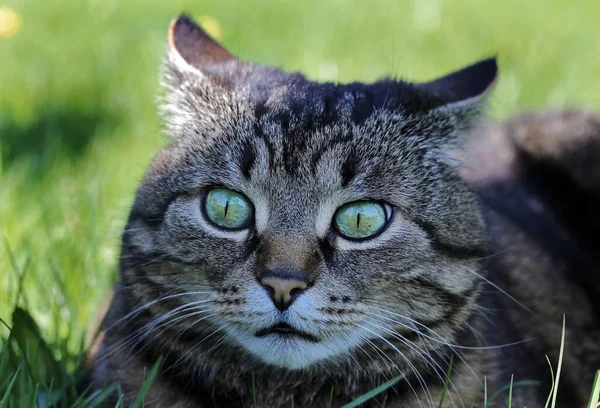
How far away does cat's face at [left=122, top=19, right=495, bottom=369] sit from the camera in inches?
72.7

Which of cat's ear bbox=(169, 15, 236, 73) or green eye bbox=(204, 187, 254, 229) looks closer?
green eye bbox=(204, 187, 254, 229)

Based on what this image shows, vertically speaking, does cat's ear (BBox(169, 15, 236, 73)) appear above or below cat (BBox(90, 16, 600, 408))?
above

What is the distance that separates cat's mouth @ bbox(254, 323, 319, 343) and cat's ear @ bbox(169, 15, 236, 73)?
815 millimetres

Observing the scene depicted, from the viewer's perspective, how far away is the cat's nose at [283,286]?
1.76 metres

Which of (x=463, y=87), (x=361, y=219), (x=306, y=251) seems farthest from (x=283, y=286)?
(x=463, y=87)

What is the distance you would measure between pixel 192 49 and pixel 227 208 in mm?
656

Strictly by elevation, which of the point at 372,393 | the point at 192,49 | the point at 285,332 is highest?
the point at 192,49

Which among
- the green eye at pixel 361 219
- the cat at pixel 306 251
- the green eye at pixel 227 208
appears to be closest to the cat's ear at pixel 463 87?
the cat at pixel 306 251

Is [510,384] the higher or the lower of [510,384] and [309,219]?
the lower

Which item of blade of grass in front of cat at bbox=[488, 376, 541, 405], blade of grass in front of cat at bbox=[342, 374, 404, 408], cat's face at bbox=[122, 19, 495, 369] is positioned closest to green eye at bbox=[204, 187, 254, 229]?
cat's face at bbox=[122, 19, 495, 369]

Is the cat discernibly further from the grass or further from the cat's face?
the grass

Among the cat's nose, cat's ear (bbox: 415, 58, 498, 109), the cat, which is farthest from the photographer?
cat's ear (bbox: 415, 58, 498, 109)

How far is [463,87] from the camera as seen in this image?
220cm

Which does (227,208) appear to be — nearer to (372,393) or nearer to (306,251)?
(306,251)
